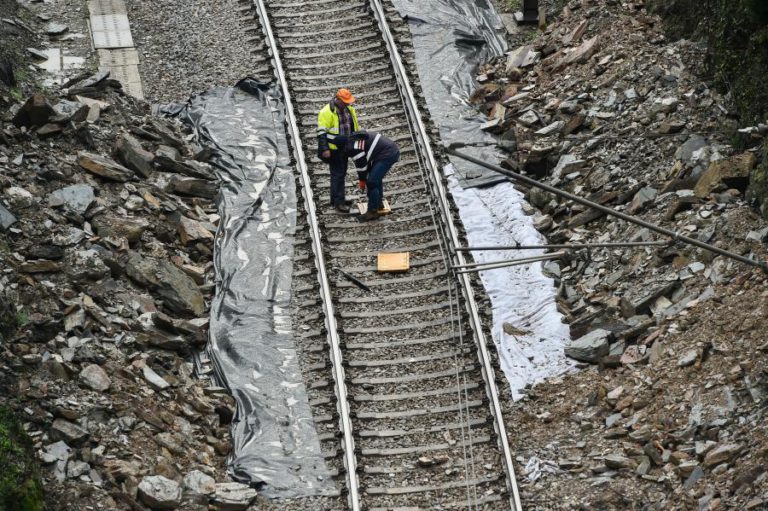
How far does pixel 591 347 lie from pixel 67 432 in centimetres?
564

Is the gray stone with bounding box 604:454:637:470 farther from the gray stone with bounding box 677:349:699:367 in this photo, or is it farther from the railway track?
the gray stone with bounding box 677:349:699:367

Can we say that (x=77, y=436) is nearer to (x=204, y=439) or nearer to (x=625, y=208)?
(x=204, y=439)

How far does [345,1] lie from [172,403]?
9454mm

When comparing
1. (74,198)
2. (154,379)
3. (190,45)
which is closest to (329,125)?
(74,198)

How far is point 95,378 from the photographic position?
11867 millimetres

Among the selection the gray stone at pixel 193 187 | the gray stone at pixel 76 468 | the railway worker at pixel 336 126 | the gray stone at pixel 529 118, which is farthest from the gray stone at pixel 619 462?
the gray stone at pixel 193 187

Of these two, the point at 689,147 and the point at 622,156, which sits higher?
the point at 689,147

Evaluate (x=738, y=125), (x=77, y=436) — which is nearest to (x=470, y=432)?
(x=77, y=436)

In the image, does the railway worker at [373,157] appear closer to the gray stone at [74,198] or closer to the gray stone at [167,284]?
the gray stone at [167,284]

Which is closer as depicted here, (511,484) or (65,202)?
(511,484)

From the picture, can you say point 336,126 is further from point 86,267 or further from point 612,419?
point 612,419

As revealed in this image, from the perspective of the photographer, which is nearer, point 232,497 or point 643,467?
point 643,467

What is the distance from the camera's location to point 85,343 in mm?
12359

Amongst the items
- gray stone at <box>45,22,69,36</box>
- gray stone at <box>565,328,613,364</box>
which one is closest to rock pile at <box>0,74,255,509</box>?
gray stone at <box>45,22,69,36</box>
